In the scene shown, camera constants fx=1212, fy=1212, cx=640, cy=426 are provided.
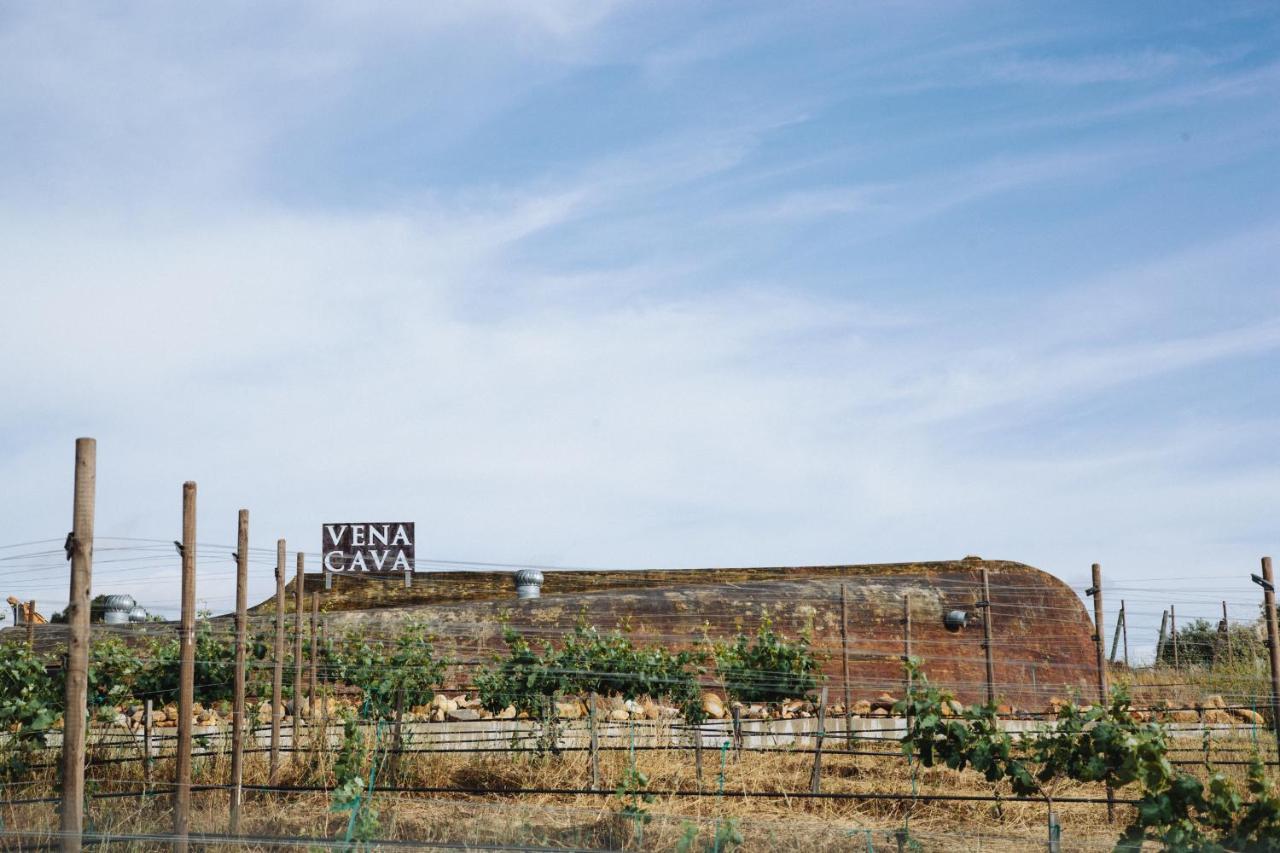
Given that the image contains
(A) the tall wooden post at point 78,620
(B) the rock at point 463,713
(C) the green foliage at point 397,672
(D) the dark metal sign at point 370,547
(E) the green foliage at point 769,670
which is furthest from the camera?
(D) the dark metal sign at point 370,547

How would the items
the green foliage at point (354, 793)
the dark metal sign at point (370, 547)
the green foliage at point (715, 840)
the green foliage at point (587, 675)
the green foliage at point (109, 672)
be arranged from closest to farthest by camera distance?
the green foliage at point (715, 840)
the green foliage at point (354, 793)
the green foliage at point (109, 672)
the green foliage at point (587, 675)
the dark metal sign at point (370, 547)

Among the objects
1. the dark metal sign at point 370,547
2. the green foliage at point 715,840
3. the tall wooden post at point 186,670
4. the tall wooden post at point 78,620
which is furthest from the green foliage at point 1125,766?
the dark metal sign at point 370,547

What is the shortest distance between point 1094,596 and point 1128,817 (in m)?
2.79

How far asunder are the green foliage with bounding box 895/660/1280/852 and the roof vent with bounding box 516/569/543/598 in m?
14.2

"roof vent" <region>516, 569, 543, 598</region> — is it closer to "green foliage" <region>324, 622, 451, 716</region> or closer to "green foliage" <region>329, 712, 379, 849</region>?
"green foliage" <region>324, 622, 451, 716</region>

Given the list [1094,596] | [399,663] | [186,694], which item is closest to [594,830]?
[186,694]

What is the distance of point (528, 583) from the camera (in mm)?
23906

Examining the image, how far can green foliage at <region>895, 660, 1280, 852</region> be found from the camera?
791 centimetres

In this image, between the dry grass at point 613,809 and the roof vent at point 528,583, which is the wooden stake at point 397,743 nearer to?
the dry grass at point 613,809

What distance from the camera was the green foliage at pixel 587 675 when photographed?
579 inches

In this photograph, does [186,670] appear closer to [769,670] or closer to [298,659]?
[298,659]

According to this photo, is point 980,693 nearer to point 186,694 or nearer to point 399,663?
point 399,663

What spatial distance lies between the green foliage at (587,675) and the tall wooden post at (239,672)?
142 inches

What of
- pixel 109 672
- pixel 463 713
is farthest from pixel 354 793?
pixel 463 713
